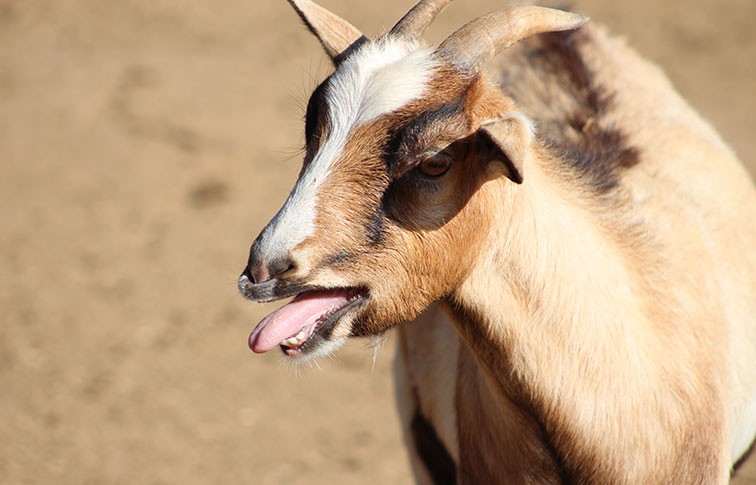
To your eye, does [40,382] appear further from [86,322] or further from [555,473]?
[555,473]

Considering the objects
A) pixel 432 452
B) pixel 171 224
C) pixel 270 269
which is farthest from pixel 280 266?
pixel 171 224

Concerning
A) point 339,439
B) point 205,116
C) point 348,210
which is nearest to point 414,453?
point 339,439

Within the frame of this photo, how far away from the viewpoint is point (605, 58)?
16.7ft

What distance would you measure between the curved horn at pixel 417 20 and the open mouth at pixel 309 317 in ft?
3.12

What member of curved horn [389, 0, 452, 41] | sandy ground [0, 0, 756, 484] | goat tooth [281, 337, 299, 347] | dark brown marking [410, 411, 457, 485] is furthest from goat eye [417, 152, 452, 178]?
dark brown marking [410, 411, 457, 485]

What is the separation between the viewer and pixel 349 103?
3197mm

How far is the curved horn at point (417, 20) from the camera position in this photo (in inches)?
135

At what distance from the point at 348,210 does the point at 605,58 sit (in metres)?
2.54

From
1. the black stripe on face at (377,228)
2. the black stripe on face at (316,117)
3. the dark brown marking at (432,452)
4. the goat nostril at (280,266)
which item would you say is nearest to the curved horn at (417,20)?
the black stripe on face at (316,117)

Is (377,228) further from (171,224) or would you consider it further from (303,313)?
(171,224)

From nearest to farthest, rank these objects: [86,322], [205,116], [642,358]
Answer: [642,358], [86,322], [205,116]

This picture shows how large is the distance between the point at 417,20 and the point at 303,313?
3.77 feet

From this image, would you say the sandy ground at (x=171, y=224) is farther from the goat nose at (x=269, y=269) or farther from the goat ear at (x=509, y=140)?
the goat ear at (x=509, y=140)

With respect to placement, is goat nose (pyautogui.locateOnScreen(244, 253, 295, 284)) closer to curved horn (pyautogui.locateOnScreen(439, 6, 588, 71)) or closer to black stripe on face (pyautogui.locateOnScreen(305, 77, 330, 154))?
black stripe on face (pyautogui.locateOnScreen(305, 77, 330, 154))
